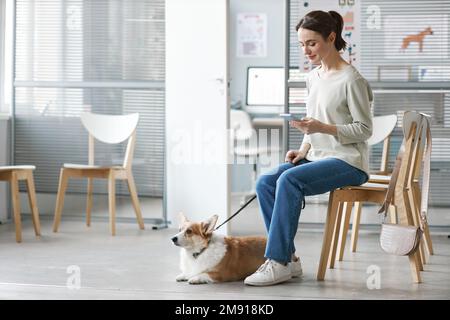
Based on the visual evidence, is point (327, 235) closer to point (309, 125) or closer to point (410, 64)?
point (309, 125)

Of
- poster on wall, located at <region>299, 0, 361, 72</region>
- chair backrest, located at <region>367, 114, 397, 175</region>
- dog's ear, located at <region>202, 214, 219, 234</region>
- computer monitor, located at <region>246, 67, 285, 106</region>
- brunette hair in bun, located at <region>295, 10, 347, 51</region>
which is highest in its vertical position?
poster on wall, located at <region>299, 0, 361, 72</region>

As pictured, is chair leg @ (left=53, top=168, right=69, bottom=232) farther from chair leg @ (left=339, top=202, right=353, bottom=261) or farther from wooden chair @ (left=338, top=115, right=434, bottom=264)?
chair leg @ (left=339, top=202, right=353, bottom=261)

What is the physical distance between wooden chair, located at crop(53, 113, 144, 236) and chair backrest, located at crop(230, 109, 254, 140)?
1959 mm

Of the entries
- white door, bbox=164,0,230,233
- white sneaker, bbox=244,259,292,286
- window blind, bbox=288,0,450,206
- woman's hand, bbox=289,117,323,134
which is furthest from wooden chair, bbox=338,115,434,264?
white door, bbox=164,0,230,233

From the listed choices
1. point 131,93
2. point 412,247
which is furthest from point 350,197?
point 131,93

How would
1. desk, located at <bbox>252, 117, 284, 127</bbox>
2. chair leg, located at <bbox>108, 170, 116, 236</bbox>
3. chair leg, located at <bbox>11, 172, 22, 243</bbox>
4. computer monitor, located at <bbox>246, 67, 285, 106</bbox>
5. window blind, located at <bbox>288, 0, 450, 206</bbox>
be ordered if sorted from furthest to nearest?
1. computer monitor, located at <bbox>246, 67, 285, 106</bbox>
2. desk, located at <bbox>252, 117, 284, 127</bbox>
3. window blind, located at <bbox>288, 0, 450, 206</bbox>
4. chair leg, located at <bbox>108, 170, 116, 236</bbox>
5. chair leg, located at <bbox>11, 172, 22, 243</bbox>

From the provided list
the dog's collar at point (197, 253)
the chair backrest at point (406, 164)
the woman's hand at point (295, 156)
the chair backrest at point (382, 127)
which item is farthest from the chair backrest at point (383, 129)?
the dog's collar at point (197, 253)

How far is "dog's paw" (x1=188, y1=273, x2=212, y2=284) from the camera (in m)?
3.68

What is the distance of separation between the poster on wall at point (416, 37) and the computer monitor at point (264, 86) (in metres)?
2.72

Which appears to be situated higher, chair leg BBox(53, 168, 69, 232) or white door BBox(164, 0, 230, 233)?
white door BBox(164, 0, 230, 233)

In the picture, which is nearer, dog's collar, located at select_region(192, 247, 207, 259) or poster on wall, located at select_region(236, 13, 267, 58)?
dog's collar, located at select_region(192, 247, 207, 259)

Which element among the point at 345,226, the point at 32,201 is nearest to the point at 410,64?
the point at 345,226

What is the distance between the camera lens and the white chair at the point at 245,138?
7614 mm
